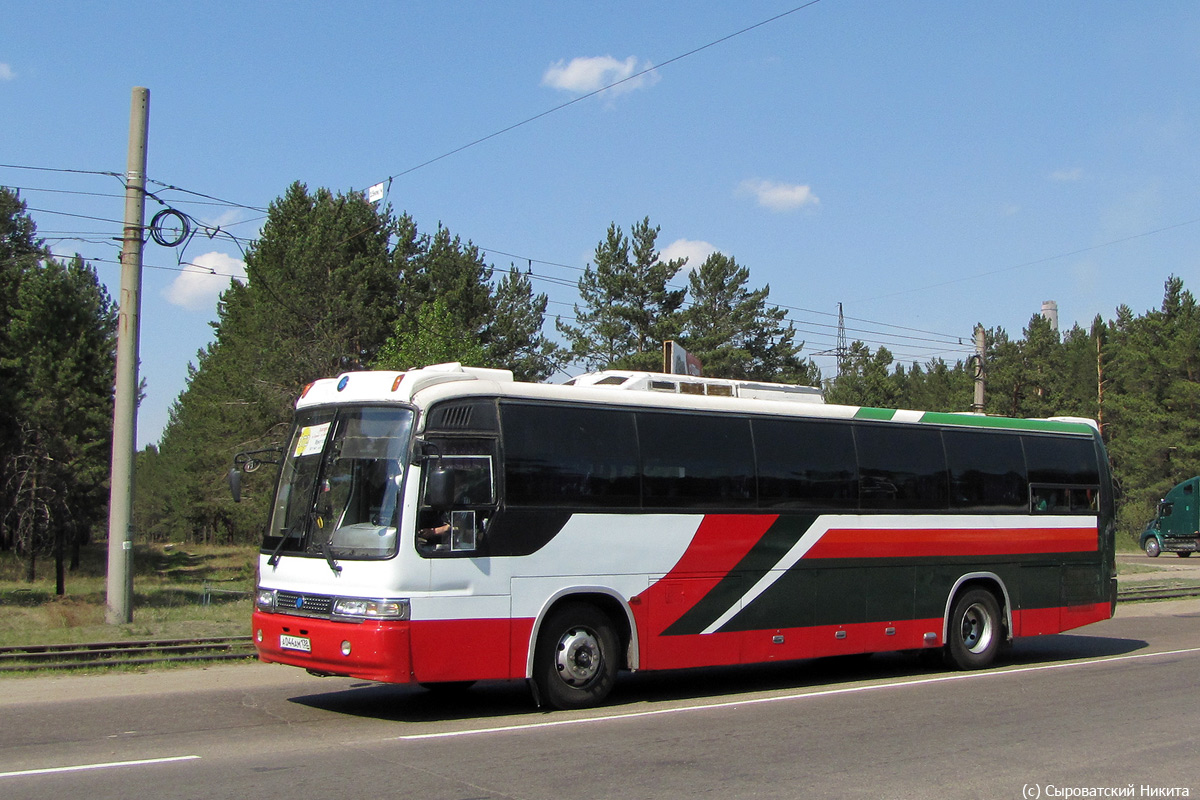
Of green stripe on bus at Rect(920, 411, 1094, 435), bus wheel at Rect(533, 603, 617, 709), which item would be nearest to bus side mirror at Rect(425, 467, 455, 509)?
bus wheel at Rect(533, 603, 617, 709)

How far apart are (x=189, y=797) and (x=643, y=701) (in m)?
5.48

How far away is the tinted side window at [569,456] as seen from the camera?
10.3 m

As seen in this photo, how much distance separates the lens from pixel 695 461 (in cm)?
1158

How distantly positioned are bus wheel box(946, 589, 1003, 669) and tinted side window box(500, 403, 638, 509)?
Answer: 5.54 m

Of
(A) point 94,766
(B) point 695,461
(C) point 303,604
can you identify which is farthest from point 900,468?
(A) point 94,766

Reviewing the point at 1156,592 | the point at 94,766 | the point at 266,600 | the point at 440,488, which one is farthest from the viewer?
the point at 1156,592

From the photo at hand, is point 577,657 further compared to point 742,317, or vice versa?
point 742,317

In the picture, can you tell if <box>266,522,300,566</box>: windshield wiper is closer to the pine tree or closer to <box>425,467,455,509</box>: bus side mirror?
<box>425,467,455,509</box>: bus side mirror

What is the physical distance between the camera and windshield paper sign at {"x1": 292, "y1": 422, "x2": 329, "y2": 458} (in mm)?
10242

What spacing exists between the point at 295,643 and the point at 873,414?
7.44 meters

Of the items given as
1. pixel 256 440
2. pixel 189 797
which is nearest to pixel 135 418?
pixel 189 797

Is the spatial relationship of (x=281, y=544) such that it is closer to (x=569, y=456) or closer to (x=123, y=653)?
(x=569, y=456)

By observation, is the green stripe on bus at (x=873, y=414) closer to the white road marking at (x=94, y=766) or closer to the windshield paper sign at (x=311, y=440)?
the windshield paper sign at (x=311, y=440)

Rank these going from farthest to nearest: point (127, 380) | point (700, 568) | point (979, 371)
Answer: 1. point (979, 371)
2. point (127, 380)
3. point (700, 568)
